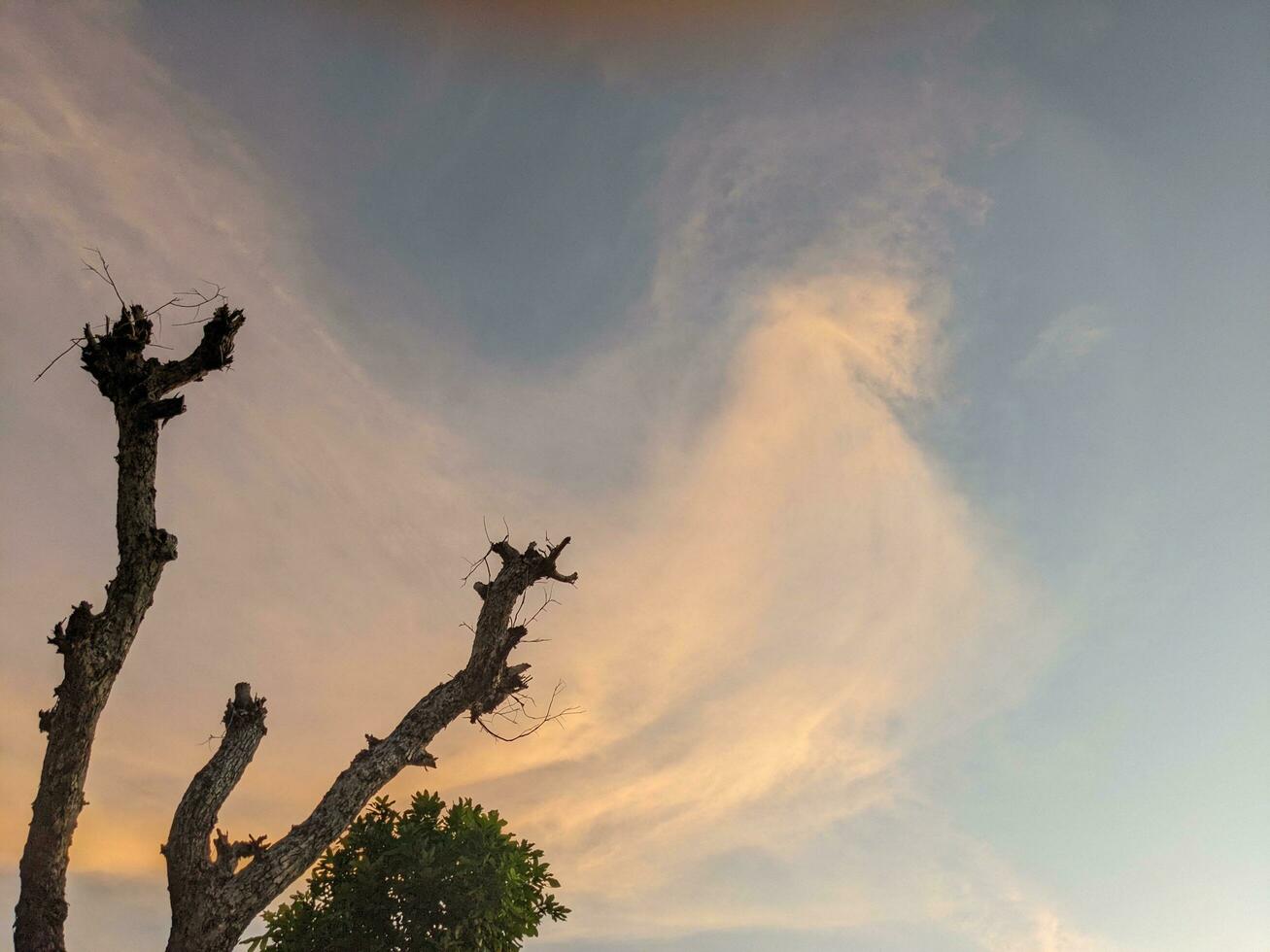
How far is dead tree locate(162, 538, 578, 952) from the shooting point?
40.8ft

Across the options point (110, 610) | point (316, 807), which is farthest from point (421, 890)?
point (110, 610)

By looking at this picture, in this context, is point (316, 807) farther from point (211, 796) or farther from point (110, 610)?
point (110, 610)

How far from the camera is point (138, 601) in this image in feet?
39.3

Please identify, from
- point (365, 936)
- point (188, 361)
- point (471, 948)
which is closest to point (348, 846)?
point (365, 936)

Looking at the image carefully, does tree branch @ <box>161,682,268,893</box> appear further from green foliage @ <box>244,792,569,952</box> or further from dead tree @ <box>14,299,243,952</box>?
green foliage @ <box>244,792,569,952</box>

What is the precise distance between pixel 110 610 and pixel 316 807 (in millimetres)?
4732

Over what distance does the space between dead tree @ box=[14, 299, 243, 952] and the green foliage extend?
9.57 metres

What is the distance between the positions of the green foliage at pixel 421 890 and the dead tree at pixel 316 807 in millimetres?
6128

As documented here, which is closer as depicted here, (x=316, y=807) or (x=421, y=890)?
(x=316, y=807)

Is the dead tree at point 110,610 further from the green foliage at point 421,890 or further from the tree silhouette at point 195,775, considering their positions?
the green foliage at point 421,890

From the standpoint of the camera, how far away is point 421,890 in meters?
19.5

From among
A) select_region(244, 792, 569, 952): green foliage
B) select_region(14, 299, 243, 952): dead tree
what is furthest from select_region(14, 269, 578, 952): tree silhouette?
select_region(244, 792, 569, 952): green foliage

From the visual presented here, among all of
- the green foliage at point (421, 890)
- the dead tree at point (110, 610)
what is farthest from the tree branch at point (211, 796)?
the green foliage at point (421, 890)

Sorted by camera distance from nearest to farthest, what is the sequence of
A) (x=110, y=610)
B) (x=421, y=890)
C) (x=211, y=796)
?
(x=110, y=610) → (x=211, y=796) → (x=421, y=890)
